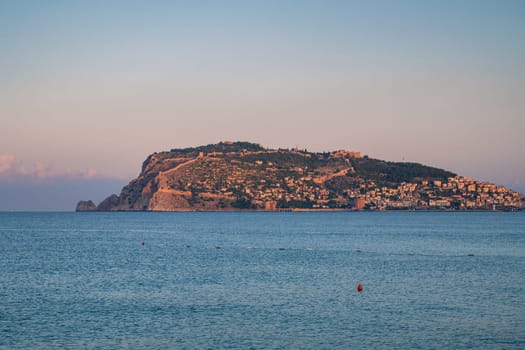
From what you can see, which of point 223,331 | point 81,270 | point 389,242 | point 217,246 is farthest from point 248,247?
point 223,331

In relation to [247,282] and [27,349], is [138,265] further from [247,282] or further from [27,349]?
[27,349]

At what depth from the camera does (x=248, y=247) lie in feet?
305

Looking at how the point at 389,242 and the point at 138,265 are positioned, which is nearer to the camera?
the point at 138,265

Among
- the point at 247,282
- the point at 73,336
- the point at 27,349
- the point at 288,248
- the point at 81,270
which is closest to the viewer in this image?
the point at 27,349

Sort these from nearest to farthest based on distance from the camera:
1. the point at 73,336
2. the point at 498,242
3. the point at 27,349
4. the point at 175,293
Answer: the point at 27,349 → the point at 73,336 → the point at 175,293 → the point at 498,242

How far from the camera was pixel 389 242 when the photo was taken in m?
104

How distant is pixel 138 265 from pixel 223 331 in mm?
34284

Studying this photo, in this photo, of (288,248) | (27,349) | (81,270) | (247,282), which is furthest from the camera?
(288,248)

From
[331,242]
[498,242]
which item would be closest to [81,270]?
[331,242]

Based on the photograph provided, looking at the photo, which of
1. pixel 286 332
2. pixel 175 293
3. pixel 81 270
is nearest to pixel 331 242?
pixel 81 270

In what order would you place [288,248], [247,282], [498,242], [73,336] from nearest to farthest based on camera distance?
1. [73,336]
2. [247,282]
3. [288,248]
4. [498,242]

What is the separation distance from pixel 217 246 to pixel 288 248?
36.9 feet

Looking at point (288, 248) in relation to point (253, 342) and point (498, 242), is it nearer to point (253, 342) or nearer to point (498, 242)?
point (498, 242)

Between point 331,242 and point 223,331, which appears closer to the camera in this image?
point 223,331
